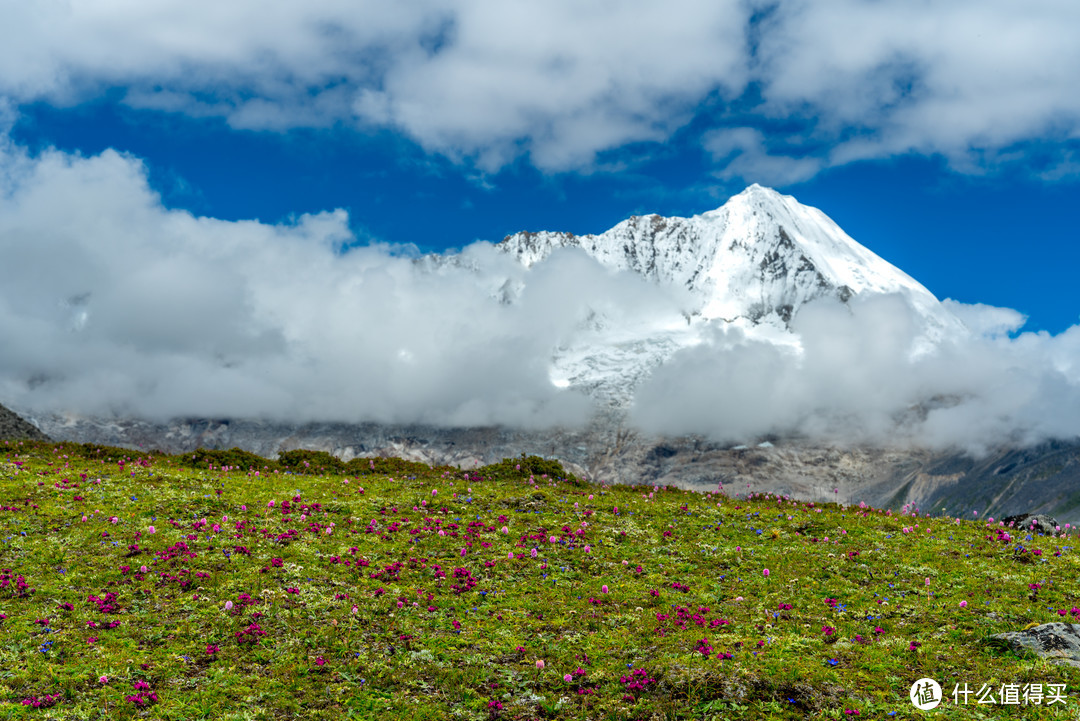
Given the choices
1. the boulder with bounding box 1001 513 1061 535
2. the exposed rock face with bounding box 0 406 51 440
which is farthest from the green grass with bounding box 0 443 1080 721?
the exposed rock face with bounding box 0 406 51 440

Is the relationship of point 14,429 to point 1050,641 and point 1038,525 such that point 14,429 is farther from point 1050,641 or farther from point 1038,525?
point 1038,525

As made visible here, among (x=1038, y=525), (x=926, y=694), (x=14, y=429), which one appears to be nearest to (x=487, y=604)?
(x=926, y=694)

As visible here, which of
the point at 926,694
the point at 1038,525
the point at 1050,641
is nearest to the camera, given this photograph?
the point at 926,694

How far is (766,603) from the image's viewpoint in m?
21.8

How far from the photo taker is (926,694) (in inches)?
634

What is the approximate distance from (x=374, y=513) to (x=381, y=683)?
13629mm

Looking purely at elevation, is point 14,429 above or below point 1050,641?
above

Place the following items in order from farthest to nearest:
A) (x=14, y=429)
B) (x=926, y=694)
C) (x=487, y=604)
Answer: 1. (x=14, y=429)
2. (x=487, y=604)
3. (x=926, y=694)

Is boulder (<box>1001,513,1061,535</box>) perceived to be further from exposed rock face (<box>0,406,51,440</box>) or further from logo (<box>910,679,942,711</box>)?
exposed rock face (<box>0,406,51,440</box>)

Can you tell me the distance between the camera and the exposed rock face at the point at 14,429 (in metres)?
45.9

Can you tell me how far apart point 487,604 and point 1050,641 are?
1472 cm

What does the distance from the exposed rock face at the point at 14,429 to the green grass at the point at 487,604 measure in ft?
49.1

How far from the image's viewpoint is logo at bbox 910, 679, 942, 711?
51.3 feet

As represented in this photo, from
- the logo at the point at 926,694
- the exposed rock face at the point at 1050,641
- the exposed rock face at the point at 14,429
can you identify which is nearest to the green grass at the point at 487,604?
the logo at the point at 926,694
